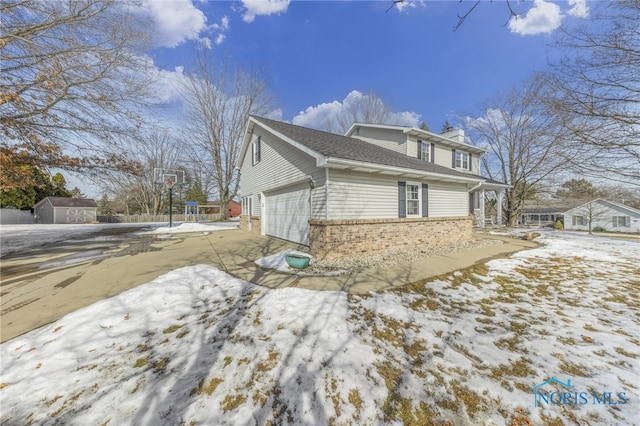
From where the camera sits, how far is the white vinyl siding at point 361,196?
701cm

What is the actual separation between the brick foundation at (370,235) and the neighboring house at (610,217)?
2953cm

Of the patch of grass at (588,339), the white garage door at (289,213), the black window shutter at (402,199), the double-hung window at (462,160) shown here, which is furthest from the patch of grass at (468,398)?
the double-hung window at (462,160)

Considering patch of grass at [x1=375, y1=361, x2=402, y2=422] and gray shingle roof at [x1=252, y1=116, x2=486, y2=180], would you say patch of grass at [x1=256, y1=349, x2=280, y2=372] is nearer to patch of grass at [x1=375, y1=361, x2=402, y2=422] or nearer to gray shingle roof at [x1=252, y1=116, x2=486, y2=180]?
patch of grass at [x1=375, y1=361, x2=402, y2=422]

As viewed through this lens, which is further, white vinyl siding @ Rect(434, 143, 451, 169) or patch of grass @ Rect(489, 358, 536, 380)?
white vinyl siding @ Rect(434, 143, 451, 169)

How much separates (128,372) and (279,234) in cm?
797

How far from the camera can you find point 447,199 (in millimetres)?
10391

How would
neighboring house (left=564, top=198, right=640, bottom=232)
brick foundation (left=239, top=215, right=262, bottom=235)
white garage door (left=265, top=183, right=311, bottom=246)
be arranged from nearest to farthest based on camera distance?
white garage door (left=265, top=183, right=311, bottom=246)
brick foundation (left=239, top=215, right=262, bottom=235)
neighboring house (left=564, top=198, right=640, bottom=232)

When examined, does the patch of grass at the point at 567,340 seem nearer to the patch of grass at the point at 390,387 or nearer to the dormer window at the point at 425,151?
the patch of grass at the point at 390,387

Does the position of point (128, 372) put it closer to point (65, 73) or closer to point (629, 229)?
point (65, 73)

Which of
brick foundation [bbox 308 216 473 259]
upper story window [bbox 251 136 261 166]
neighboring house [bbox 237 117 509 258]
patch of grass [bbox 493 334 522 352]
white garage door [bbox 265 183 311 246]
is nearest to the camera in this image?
patch of grass [bbox 493 334 522 352]

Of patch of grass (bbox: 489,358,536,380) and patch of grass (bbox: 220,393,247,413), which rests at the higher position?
patch of grass (bbox: 489,358,536,380)

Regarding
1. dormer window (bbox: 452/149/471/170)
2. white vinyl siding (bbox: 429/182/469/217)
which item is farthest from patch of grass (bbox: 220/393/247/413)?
dormer window (bbox: 452/149/471/170)

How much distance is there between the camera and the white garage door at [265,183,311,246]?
27.1ft

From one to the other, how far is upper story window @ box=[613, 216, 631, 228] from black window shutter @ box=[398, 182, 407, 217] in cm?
3707
